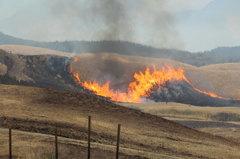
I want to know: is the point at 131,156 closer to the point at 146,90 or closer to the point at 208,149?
the point at 208,149

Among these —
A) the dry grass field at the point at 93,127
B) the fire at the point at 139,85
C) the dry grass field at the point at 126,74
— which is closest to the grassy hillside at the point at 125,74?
the dry grass field at the point at 126,74

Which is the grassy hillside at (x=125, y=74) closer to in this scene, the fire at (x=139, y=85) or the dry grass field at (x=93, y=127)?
the fire at (x=139, y=85)

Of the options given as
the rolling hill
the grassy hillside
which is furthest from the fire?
the grassy hillside

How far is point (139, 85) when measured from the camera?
97.1 metres

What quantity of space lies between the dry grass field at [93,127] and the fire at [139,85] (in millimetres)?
52904

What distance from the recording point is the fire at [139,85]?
92188 millimetres

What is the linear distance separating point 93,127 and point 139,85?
68551 millimetres

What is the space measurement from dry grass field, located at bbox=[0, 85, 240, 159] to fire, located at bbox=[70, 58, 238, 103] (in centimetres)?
5290

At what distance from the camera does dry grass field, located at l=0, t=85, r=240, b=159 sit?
863 inches

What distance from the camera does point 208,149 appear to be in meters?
28.8

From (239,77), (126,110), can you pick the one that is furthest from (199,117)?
(239,77)

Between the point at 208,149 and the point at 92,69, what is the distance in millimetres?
79824

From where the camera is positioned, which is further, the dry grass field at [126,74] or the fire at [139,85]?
the dry grass field at [126,74]

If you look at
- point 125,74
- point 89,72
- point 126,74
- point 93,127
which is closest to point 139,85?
point 126,74
